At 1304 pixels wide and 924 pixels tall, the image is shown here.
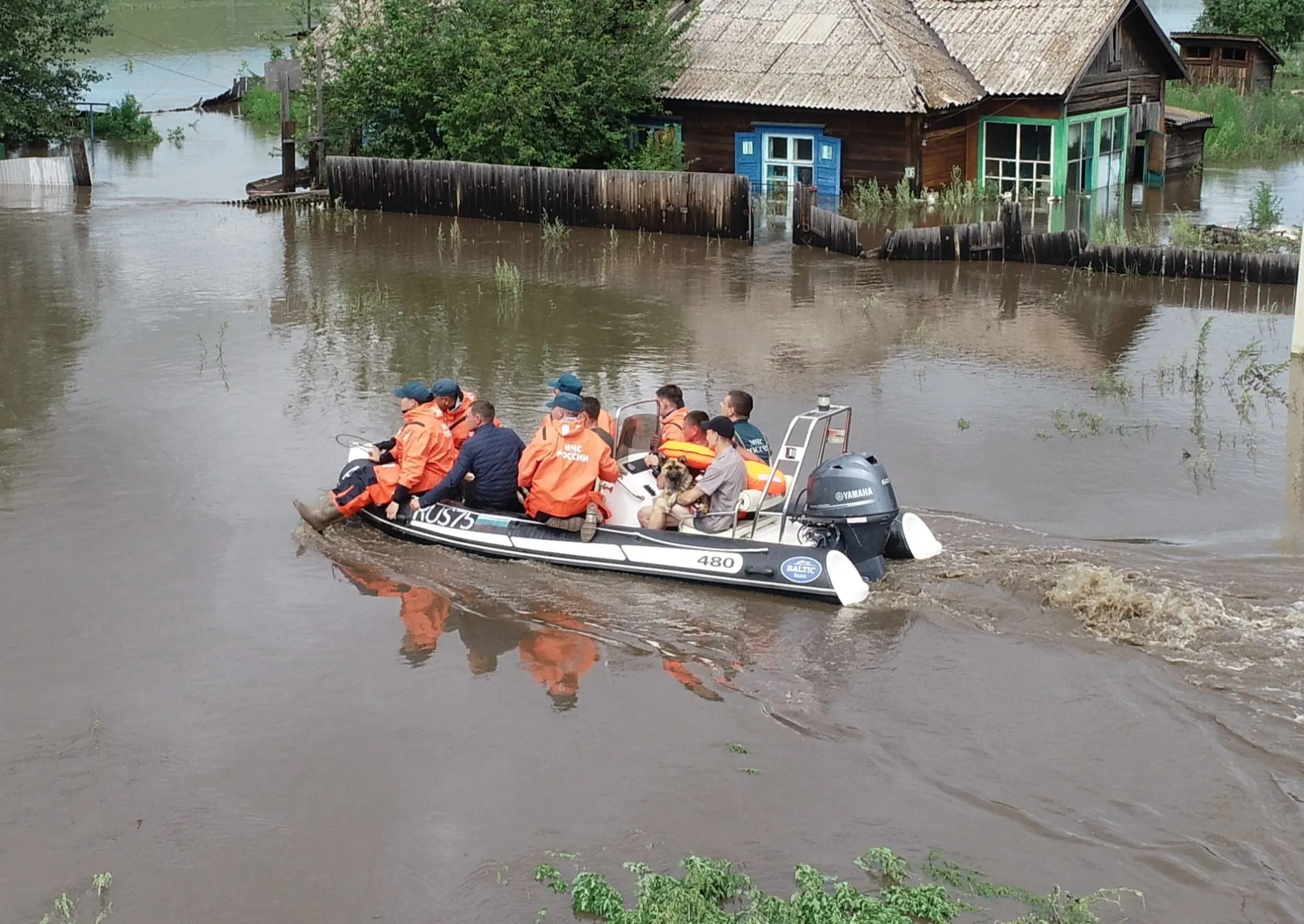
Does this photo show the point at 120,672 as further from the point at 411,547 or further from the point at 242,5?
the point at 242,5

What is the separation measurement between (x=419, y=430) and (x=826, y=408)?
3.18 meters

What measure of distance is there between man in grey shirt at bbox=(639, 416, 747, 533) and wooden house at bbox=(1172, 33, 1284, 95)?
33.9m

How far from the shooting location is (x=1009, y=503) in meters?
12.5

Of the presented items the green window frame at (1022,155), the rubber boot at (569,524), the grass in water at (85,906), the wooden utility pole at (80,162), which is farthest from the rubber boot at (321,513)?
the wooden utility pole at (80,162)

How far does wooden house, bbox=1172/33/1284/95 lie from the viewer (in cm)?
4075

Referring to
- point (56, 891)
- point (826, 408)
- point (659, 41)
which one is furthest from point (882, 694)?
point (659, 41)

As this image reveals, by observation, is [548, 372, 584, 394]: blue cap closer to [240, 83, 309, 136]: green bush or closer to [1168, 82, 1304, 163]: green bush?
[1168, 82, 1304, 163]: green bush

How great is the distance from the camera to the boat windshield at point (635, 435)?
1235 cm

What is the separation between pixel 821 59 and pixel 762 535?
18.1 meters

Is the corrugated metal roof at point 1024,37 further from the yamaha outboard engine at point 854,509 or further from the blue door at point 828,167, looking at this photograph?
the yamaha outboard engine at point 854,509

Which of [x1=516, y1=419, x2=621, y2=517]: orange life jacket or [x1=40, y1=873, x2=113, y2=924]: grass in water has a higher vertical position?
[x1=516, y1=419, x2=621, y2=517]: orange life jacket

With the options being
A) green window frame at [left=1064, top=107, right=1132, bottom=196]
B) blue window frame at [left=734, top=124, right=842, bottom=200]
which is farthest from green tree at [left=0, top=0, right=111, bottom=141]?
green window frame at [left=1064, top=107, right=1132, bottom=196]

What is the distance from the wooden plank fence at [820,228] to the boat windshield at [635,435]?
1175 centimetres

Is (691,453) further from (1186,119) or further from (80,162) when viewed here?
(1186,119)
